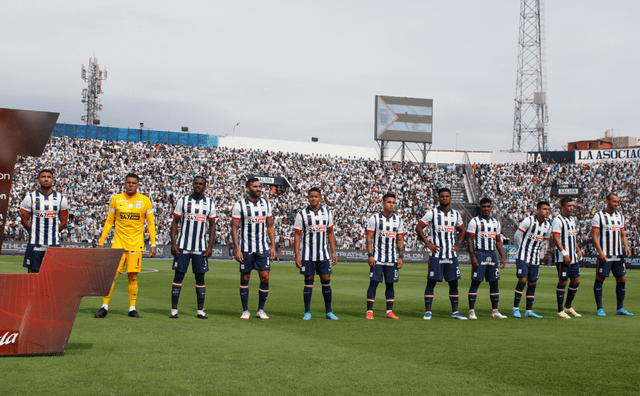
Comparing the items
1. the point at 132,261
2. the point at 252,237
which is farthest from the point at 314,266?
the point at 132,261

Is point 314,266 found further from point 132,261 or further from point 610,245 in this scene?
point 610,245

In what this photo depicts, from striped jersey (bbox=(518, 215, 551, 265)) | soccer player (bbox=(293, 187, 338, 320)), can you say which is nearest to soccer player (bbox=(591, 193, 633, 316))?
striped jersey (bbox=(518, 215, 551, 265))

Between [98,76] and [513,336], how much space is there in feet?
205

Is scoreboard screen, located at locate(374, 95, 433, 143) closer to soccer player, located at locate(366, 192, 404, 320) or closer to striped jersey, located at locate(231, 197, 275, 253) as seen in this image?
soccer player, located at locate(366, 192, 404, 320)

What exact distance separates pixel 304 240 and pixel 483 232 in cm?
360

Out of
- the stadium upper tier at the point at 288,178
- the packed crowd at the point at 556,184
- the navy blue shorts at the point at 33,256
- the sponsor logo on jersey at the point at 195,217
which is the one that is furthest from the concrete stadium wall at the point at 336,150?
the navy blue shorts at the point at 33,256

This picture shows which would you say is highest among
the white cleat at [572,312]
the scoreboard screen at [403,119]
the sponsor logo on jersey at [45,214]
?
the scoreboard screen at [403,119]

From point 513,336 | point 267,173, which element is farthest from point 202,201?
point 267,173

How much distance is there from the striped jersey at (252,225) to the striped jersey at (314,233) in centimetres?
68

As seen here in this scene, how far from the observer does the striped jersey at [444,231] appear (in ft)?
35.9

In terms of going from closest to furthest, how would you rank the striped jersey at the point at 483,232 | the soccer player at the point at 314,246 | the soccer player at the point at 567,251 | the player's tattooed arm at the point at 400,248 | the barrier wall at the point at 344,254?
the soccer player at the point at 314,246
the player's tattooed arm at the point at 400,248
the striped jersey at the point at 483,232
the soccer player at the point at 567,251
the barrier wall at the point at 344,254

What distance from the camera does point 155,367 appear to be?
19.0ft

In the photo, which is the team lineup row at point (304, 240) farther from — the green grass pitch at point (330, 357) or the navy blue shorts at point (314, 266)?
the green grass pitch at point (330, 357)

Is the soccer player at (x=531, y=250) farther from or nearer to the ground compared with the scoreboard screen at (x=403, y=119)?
nearer to the ground
